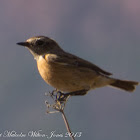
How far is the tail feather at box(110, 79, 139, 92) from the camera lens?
19.0ft

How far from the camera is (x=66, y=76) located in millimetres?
4723

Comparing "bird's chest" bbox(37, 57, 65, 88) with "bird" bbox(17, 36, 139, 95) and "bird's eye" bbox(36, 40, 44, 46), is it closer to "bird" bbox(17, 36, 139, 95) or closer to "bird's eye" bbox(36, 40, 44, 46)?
"bird" bbox(17, 36, 139, 95)

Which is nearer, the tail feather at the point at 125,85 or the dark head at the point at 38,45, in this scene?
the dark head at the point at 38,45

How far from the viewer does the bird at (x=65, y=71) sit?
4.71m

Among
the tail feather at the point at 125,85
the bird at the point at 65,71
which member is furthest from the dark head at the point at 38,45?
the tail feather at the point at 125,85

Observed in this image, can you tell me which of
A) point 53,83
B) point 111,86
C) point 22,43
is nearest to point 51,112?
point 53,83

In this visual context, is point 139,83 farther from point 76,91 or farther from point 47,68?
point 47,68

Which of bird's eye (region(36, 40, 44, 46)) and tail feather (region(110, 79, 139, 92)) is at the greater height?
bird's eye (region(36, 40, 44, 46))

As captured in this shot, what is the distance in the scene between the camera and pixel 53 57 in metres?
5.13

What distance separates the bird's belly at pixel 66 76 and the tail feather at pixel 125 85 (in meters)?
0.92

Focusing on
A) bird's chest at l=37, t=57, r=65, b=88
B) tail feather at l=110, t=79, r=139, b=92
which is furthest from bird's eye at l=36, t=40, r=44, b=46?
tail feather at l=110, t=79, r=139, b=92

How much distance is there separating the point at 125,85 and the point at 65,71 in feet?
5.55

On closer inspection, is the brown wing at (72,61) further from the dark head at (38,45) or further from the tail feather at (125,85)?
the tail feather at (125,85)

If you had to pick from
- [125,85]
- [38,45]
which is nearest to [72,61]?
[38,45]
